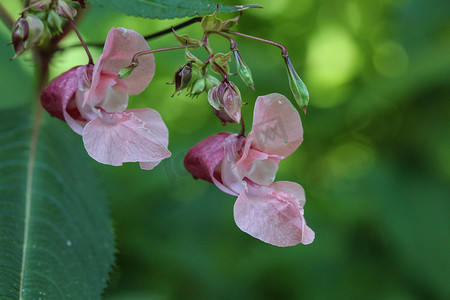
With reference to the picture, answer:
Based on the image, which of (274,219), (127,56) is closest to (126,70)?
(127,56)

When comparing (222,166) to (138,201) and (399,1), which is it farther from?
(399,1)

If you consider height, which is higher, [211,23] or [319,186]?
[211,23]

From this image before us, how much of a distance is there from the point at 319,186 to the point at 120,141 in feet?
3.56

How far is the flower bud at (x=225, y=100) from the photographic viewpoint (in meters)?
0.68

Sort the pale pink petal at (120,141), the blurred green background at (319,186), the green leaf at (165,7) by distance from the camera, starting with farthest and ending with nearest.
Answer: the blurred green background at (319,186) → the green leaf at (165,7) → the pale pink petal at (120,141)

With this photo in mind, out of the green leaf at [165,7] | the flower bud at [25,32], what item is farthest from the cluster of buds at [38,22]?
the green leaf at [165,7]

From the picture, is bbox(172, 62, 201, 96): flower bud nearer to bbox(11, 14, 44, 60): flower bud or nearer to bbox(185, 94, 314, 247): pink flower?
bbox(185, 94, 314, 247): pink flower

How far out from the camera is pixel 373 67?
76.3 inches

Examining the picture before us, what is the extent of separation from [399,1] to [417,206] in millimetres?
790

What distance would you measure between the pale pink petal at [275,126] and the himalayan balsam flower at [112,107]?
0.13 meters

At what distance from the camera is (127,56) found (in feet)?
2.43

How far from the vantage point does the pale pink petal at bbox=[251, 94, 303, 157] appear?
0.70 metres

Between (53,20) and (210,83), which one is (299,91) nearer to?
(210,83)

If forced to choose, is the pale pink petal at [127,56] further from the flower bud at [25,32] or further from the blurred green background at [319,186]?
the blurred green background at [319,186]
